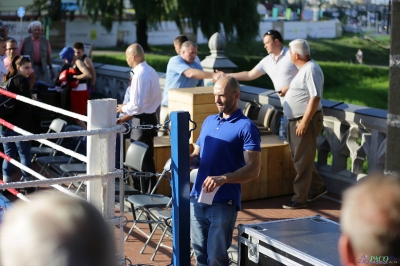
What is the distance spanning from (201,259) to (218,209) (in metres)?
0.41

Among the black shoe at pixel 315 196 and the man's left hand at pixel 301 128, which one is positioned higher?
the man's left hand at pixel 301 128

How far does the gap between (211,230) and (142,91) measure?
317 cm

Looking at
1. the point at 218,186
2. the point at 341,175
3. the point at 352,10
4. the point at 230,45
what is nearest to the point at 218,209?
A: the point at 218,186

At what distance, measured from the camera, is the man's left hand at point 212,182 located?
4.43m

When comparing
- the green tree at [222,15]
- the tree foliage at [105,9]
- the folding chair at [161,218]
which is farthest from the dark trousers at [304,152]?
the tree foliage at [105,9]

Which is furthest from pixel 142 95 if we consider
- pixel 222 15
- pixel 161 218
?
pixel 222 15

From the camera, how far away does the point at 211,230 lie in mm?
4668

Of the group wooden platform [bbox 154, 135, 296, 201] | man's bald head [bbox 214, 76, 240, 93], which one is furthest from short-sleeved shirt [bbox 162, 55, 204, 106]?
man's bald head [bbox 214, 76, 240, 93]

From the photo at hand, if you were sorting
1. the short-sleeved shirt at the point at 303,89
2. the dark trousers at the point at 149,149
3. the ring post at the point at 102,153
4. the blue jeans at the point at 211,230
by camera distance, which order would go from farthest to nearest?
the dark trousers at the point at 149,149
the short-sleeved shirt at the point at 303,89
the blue jeans at the point at 211,230
the ring post at the point at 102,153

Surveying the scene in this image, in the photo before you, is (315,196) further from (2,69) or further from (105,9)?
(105,9)

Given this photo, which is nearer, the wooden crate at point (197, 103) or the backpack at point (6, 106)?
the backpack at point (6, 106)

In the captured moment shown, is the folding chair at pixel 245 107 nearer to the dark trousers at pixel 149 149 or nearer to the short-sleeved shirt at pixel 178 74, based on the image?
the short-sleeved shirt at pixel 178 74

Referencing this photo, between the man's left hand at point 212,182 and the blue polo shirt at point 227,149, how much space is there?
0.23m

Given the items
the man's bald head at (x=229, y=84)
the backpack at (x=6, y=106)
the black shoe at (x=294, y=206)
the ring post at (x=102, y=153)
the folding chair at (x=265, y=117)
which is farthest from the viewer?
the folding chair at (x=265, y=117)
